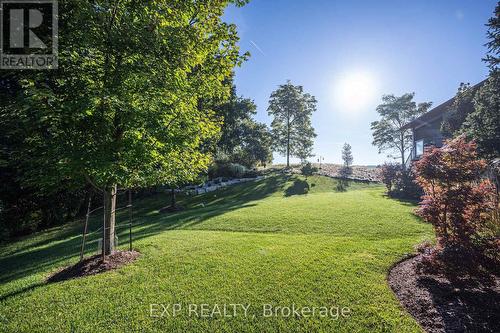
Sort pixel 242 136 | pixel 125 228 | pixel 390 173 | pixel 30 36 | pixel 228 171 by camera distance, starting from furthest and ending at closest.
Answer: pixel 242 136 < pixel 228 171 < pixel 390 173 < pixel 125 228 < pixel 30 36

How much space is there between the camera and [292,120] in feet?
125

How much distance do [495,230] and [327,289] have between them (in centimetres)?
477

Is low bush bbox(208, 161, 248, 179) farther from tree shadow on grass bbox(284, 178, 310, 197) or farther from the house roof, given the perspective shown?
the house roof

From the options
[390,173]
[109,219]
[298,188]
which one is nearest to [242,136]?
[298,188]

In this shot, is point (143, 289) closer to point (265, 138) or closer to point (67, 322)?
point (67, 322)

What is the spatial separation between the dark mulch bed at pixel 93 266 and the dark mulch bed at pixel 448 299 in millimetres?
7065

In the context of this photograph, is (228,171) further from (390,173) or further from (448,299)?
(448,299)

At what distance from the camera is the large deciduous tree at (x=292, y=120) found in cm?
3738

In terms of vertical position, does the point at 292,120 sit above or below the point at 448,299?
above

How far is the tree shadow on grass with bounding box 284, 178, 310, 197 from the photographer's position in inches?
830

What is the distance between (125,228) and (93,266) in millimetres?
6653

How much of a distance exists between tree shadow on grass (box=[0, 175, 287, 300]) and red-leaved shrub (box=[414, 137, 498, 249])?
9.38 metres

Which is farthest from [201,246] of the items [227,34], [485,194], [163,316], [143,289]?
[485,194]

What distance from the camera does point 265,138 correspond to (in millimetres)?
36812
